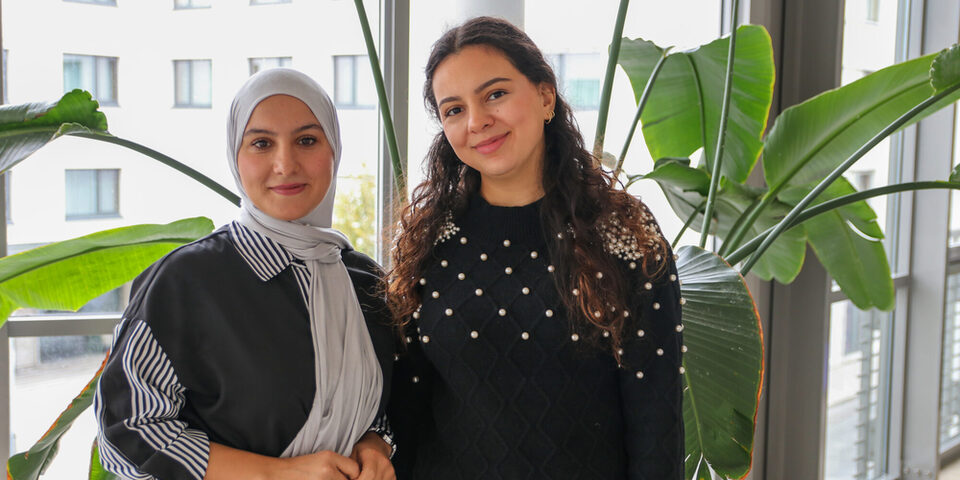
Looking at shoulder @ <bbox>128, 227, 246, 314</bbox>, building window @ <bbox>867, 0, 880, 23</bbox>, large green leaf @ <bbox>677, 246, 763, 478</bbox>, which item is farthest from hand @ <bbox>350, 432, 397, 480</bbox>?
building window @ <bbox>867, 0, 880, 23</bbox>

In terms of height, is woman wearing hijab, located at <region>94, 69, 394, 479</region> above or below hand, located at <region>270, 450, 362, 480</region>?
above

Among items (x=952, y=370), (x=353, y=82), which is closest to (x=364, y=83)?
(x=353, y=82)

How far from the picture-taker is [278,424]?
41.6 inches

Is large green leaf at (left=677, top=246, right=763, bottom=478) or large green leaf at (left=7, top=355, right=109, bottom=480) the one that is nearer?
large green leaf at (left=7, top=355, right=109, bottom=480)

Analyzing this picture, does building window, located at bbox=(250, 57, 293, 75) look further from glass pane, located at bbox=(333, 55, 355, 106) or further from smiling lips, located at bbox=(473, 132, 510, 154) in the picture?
smiling lips, located at bbox=(473, 132, 510, 154)

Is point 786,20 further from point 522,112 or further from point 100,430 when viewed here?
point 100,430

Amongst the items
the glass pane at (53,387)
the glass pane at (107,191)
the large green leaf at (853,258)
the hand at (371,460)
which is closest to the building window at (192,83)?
the glass pane at (107,191)

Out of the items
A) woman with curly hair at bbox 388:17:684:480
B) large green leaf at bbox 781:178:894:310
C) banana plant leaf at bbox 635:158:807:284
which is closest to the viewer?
woman with curly hair at bbox 388:17:684:480

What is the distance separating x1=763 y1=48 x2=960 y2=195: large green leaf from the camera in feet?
6.25

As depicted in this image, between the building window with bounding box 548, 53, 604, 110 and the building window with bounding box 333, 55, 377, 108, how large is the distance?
28.8 inches

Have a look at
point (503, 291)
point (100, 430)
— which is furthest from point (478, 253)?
point (100, 430)

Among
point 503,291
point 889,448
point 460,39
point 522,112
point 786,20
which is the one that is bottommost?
point 889,448

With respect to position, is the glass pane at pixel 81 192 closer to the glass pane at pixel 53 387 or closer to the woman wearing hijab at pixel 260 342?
the glass pane at pixel 53 387

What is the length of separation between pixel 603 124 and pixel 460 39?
1.81 feet
